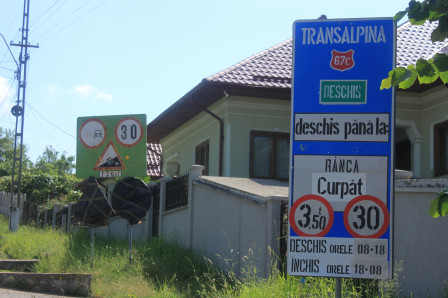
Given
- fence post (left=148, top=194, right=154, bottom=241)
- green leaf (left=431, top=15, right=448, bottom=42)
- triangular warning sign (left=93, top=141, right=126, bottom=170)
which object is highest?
green leaf (left=431, top=15, right=448, bottom=42)

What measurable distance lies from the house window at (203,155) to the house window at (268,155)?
2.25 metres

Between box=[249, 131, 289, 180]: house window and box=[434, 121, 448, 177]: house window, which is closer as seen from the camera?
box=[434, 121, 448, 177]: house window

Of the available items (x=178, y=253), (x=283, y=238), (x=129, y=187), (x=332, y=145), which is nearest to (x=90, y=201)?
(x=129, y=187)

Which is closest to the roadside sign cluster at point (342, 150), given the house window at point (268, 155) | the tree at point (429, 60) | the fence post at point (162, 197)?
the tree at point (429, 60)

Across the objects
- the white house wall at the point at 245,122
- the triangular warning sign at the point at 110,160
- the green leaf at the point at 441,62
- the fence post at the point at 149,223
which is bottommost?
the fence post at the point at 149,223

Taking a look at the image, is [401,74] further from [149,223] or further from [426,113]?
[426,113]

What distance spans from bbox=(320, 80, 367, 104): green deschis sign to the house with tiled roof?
419 inches

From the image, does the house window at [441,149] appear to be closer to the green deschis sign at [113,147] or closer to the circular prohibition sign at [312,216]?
the green deschis sign at [113,147]

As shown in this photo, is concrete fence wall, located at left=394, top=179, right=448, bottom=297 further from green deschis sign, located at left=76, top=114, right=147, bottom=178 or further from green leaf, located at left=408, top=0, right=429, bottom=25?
green deschis sign, located at left=76, top=114, right=147, bottom=178

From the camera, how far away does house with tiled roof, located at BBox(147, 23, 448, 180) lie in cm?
1585

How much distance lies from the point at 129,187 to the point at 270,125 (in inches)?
223

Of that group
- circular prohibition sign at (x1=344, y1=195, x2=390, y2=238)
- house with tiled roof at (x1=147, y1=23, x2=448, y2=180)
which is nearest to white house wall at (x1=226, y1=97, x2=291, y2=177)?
house with tiled roof at (x1=147, y1=23, x2=448, y2=180)

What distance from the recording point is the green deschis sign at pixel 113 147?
13.1 m

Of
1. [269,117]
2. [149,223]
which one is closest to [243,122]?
[269,117]
